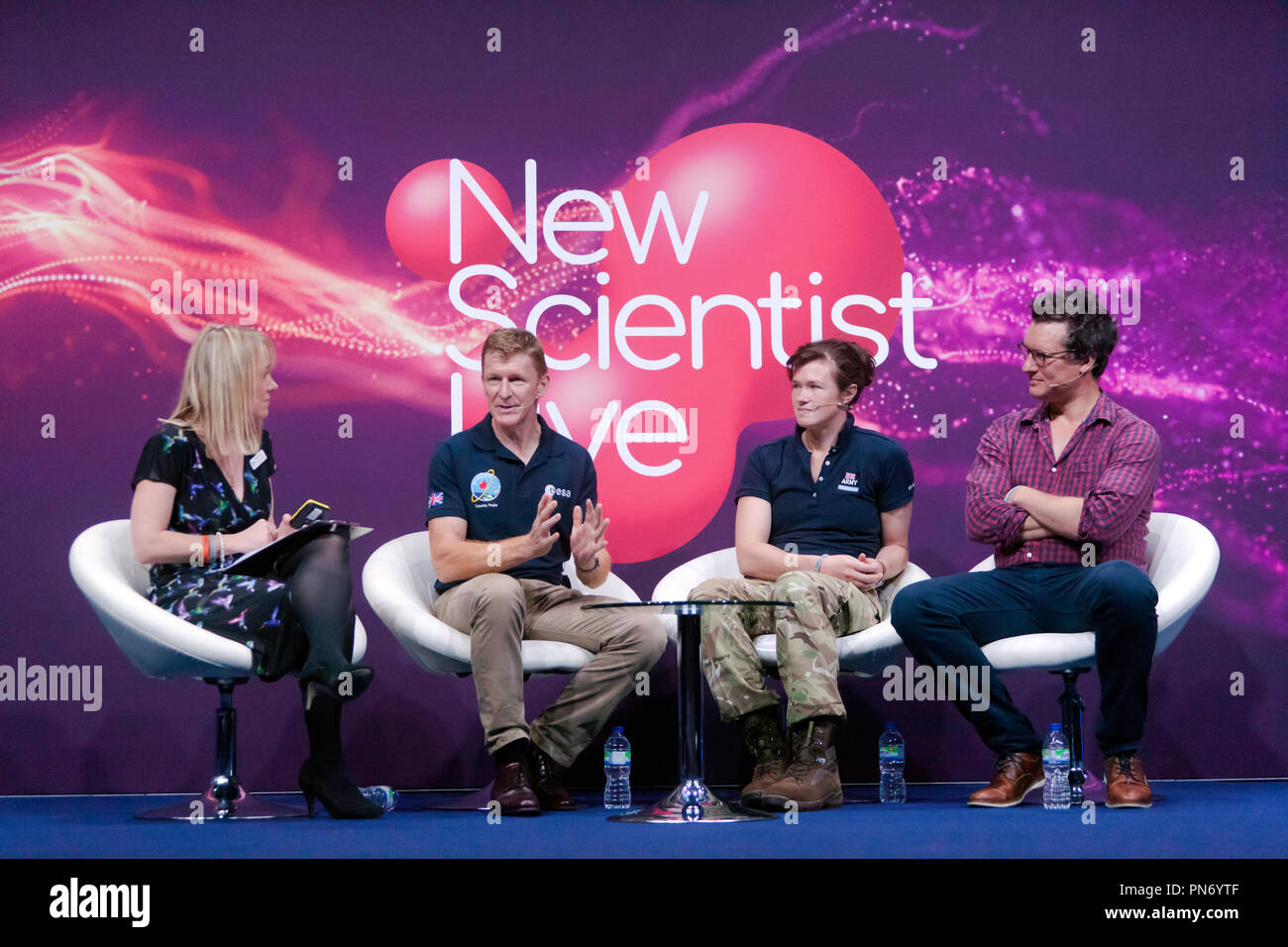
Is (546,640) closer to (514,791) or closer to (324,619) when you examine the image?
(514,791)

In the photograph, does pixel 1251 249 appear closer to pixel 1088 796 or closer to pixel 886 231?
pixel 886 231

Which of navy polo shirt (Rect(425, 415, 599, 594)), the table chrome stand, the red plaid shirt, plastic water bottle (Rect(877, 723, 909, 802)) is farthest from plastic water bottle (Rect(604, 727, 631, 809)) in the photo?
the red plaid shirt

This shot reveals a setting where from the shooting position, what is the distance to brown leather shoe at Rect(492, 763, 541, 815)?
3.65 meters

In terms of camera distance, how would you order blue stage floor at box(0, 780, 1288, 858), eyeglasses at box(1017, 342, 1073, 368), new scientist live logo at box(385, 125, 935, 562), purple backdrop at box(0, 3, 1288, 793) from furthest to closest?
1. new scientist live logo at box(385, 125, 935, 562)
2. purple backdrop at box(0, 3, 1288, 793)
3. eyeglasses at box(1017, 342, 1073, 368)
4. blue stage floor at box(0, 780, 1288, 858)

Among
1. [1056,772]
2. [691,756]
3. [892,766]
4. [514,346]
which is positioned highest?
[514,346]

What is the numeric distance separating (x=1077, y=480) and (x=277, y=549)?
2382 millimetres

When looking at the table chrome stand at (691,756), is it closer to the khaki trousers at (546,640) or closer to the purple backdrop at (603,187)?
the khaki trousers at (546,640)

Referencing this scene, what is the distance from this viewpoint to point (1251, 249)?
196 inches

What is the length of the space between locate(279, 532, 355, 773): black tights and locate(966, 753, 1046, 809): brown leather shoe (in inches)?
70.6

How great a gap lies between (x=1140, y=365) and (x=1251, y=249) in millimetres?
616

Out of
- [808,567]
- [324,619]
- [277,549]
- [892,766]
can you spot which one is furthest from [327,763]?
[892,766]

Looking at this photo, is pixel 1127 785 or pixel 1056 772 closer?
pixel 1127 785

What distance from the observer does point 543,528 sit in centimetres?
391

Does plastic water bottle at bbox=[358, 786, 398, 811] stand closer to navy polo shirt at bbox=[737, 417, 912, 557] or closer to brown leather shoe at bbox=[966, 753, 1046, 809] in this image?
navy polo shirt at bbox=[737, 417, 912, 557]
